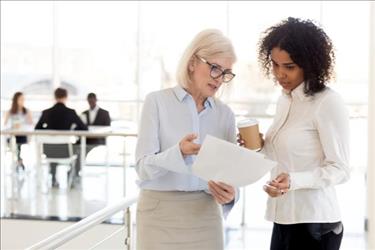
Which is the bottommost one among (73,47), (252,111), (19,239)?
(19,239)

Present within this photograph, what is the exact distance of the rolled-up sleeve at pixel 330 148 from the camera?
6.62 ft

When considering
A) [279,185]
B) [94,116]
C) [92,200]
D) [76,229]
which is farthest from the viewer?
Result: [94,116]

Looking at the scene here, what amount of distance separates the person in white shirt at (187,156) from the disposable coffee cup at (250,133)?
11 cm

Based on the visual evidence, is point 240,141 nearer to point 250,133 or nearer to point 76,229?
point 250,133

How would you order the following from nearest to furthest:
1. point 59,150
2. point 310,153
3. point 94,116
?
point 310,153 → point 59,150 → point 94,116

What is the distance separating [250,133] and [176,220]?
0.40 m

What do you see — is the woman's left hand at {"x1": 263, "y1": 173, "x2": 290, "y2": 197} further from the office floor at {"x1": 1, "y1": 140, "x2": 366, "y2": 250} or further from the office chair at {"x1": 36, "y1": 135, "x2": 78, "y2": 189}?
the office chair at {"x1": 36, "y1": 135, "x2": 78, "y2": 189}

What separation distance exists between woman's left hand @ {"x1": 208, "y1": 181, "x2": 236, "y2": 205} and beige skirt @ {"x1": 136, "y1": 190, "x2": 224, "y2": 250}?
9cm

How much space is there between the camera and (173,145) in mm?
2123

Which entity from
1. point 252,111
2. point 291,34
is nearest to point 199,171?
point 291,34

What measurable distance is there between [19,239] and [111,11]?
5.24 meters

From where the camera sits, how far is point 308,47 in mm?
2053

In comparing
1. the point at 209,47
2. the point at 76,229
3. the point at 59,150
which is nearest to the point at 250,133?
the point at 209,47

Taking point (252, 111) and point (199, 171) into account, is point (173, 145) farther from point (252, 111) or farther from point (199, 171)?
point (252, 111)
